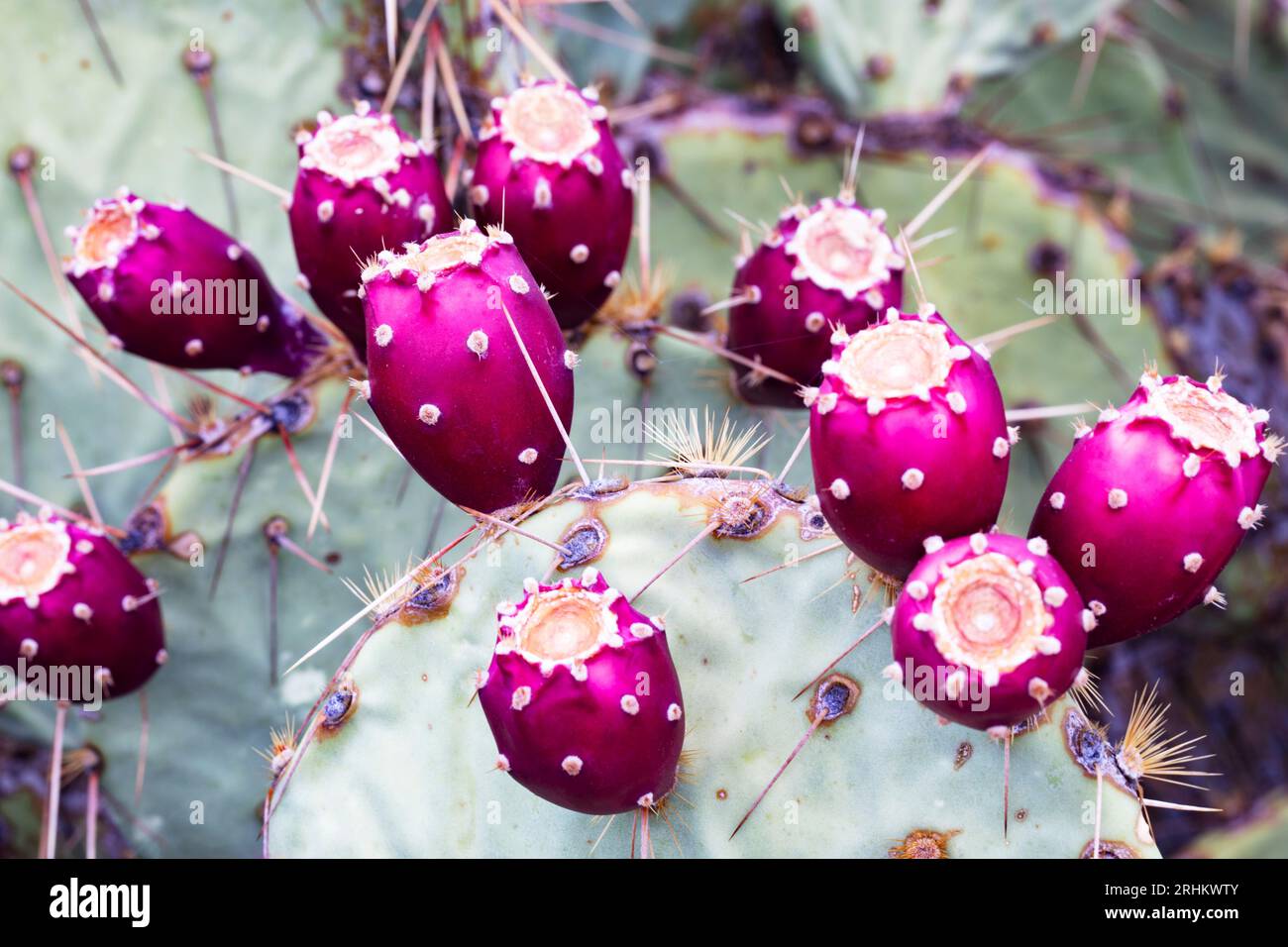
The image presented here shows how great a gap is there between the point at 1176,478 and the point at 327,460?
2.94ft

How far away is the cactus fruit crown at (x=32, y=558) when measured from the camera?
1.29m

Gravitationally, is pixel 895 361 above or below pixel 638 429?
above

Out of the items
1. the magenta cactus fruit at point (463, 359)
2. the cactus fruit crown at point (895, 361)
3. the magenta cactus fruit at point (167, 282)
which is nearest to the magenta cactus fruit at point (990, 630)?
the cactus fruit crown at point (895, 361)

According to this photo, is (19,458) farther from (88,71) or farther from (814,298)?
(814,298)

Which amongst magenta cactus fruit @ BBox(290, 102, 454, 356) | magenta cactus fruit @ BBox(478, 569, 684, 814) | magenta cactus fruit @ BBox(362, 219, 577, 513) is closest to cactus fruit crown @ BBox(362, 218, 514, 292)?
magenta cactus fruit @ BBox(362, 219, 577, 513)

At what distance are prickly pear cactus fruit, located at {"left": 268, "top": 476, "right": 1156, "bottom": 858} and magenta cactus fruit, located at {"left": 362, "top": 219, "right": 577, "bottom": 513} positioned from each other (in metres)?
0.07

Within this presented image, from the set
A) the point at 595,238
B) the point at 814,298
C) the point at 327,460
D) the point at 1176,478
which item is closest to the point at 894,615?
the point at 1176,478

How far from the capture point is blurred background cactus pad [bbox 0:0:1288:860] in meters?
0.94

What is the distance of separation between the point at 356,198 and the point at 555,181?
0.64 feet

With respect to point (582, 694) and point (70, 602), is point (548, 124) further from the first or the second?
point (70, 602)

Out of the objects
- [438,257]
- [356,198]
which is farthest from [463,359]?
[356,198]

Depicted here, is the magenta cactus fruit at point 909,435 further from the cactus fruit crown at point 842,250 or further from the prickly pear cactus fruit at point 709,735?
the cactus fruit crown at point 842,250

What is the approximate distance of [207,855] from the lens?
158 centimetres

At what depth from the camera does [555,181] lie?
120 cm
